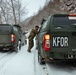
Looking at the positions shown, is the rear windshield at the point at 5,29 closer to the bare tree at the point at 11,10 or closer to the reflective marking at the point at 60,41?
the reflective marking at the point at 60,41

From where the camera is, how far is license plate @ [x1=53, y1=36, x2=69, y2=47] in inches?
337

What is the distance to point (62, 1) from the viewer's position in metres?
37.0

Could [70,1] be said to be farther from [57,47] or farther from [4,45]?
[57,47]

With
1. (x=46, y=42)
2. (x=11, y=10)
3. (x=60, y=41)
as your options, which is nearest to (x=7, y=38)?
(x=46, y=42)

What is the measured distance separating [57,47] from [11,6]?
121ft

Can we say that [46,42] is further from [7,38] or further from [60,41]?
[7,38]

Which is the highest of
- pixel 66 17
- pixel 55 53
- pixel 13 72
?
pixel 66 17

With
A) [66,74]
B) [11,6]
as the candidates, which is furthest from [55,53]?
[11,6]

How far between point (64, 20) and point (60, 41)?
117 centimetres

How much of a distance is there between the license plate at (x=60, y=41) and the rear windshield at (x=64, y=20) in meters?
0.80

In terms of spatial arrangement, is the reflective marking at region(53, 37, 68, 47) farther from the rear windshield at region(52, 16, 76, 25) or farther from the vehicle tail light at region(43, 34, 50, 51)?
the rear windshield at region(52, 16, 76, 25)

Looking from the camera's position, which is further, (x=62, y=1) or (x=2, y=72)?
(x=62, y=1)

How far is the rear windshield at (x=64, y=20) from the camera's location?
30.3 feet

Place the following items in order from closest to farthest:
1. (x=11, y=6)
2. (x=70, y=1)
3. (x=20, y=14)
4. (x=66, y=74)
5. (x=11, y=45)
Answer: (x=66, y=74) < (x=11, y=45) < (x=70, y=1) < (x=11, y=6) < (x=20, y=14)
